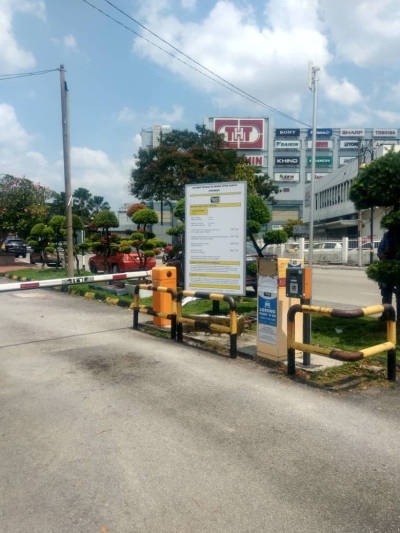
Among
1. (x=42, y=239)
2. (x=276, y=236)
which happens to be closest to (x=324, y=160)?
(x=42, y=239)

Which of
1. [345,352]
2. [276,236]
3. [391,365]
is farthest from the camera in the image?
[276,236]

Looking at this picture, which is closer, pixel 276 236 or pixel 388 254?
pixel 388 254

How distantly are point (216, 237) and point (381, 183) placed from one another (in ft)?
9.39

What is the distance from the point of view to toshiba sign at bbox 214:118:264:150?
82.9 m

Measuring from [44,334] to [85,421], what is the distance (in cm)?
Result: 473

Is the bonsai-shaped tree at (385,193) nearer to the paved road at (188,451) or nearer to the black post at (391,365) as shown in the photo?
the black post at (391,365)

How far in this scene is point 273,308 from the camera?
6.93 metres

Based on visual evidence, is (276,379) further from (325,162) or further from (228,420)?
(325,162)

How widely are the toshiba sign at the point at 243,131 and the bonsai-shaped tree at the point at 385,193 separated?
76.6m

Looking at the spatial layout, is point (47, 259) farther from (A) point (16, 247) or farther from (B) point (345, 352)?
(B) point (345, 352)

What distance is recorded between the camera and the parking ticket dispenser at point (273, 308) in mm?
6863

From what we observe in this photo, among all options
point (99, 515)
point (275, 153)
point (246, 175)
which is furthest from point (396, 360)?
point (275, 153)

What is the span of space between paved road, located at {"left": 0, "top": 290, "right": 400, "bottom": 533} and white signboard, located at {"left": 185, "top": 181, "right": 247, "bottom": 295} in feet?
6.72

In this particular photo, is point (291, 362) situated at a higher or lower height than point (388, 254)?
lower
